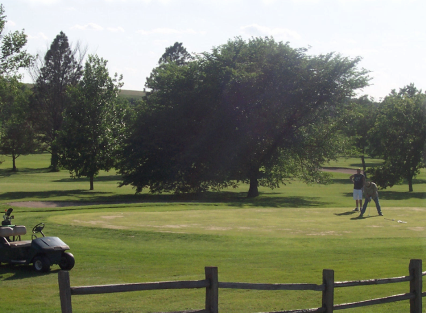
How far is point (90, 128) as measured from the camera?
45688 millimetres

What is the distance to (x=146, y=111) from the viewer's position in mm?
42031

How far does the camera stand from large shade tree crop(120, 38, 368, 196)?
1503 inches

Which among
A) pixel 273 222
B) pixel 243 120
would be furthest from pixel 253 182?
pixel 273 222

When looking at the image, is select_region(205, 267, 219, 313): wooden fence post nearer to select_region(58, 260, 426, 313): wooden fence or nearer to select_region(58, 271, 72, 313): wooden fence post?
select_region(58, 260, 426, 313): wooden fence

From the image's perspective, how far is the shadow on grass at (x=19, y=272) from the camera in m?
11.3

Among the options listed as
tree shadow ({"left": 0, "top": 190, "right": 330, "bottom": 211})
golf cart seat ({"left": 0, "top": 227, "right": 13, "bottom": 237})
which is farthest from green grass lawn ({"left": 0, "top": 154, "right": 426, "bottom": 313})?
tree shadow ({"left": 0, "top": 190, "right": 330, "bottom": 211})

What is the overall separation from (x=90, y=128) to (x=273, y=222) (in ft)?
96.5

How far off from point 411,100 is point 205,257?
1674 inches

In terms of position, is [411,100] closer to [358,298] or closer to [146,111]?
[146,111]

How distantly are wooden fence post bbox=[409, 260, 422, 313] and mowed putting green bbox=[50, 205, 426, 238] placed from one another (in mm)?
8476

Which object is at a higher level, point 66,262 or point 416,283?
point 416,283

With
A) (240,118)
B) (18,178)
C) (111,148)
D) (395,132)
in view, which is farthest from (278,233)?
(18,178)

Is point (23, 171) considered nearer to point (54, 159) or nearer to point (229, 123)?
point (54, 159)

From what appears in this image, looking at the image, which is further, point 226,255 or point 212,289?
point 226,255
